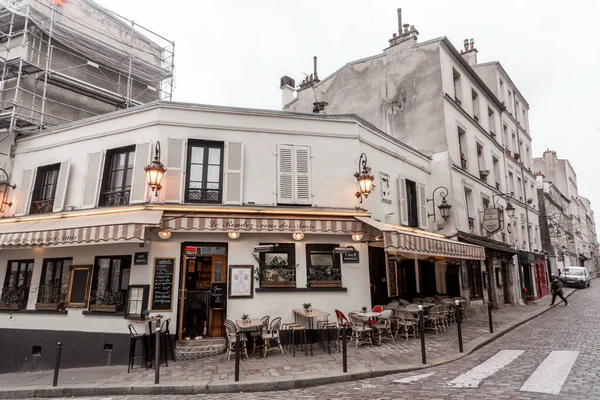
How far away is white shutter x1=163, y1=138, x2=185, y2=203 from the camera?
9.06 m

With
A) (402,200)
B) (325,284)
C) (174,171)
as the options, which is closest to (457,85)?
(402,200)

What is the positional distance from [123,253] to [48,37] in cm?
959

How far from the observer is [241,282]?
29.2 ft

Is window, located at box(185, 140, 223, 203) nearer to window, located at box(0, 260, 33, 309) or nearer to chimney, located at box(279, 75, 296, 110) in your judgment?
window, located at box(0, 260, 33, 309)

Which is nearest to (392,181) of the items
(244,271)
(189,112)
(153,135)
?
(244,271)

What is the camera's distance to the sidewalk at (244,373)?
622 cm

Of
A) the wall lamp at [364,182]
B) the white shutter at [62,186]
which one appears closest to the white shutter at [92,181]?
the white shutter at [62,186]

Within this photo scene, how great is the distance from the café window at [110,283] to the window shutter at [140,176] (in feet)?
4.99

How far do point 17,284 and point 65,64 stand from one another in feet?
26.7

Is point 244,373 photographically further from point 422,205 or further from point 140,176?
point 422,205

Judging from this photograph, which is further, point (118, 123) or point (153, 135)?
point (118, 123)

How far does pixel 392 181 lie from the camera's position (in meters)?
12.0

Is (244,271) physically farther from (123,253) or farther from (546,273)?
(546,273)

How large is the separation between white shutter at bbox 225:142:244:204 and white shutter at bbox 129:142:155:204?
6.69ft
